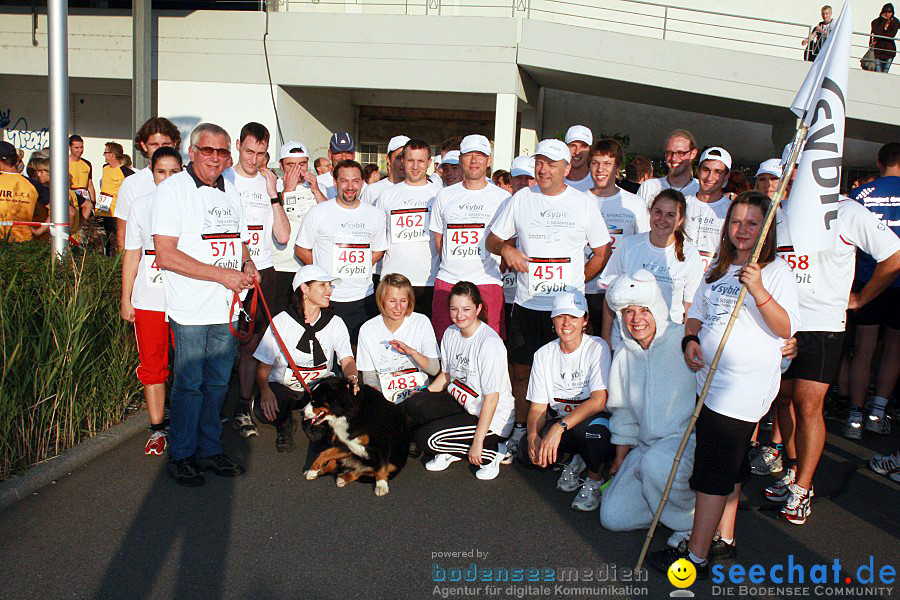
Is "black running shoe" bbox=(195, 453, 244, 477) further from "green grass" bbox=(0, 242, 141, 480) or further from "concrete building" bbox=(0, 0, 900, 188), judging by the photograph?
"concrete building" bbox=(0, 0, 900, 188)

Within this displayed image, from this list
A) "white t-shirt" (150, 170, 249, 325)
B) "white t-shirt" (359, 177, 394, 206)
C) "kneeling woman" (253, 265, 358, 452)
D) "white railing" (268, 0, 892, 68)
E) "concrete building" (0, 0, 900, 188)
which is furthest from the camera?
"white railing" (268, 0, 892, 68)

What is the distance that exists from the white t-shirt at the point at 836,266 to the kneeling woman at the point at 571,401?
4.39 ft

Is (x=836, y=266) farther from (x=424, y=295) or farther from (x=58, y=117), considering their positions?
(x=58, y=117)

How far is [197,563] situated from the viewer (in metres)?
3.83

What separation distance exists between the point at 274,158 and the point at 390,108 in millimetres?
4794

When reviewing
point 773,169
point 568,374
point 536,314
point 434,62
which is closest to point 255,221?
point 536,314

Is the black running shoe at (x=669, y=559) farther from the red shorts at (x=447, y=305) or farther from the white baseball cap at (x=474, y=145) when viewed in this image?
the white baseball cap at (x=474, y=145)

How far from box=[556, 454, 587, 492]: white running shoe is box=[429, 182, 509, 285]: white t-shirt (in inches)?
68.4

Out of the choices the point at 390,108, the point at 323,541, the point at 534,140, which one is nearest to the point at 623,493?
the point at 323,541

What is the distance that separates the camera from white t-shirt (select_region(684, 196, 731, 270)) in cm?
622

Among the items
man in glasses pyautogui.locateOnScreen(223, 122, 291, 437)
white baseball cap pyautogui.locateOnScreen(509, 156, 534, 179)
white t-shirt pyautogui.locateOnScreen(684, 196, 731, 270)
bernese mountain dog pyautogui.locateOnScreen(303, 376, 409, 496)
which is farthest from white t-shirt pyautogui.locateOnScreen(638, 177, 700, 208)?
man in glasses pyautogui.locateOnScreen(223, 122, 291, 437)

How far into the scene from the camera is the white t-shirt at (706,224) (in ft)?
20.4

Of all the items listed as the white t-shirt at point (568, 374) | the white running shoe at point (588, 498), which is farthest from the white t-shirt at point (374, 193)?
the white running shoe at point (588, 498)

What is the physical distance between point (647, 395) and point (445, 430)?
1556 mm
